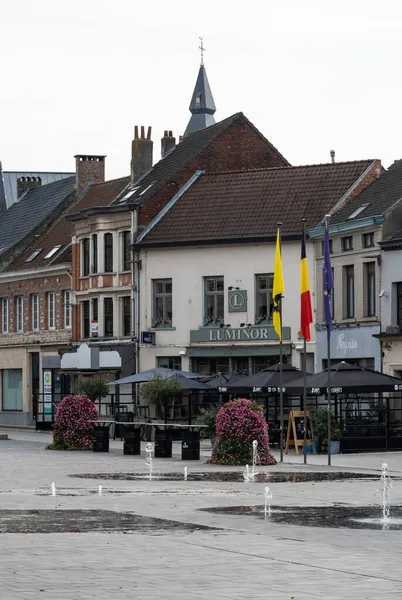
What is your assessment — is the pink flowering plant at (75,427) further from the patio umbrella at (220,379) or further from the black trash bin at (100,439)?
the patio umbrella at (220,379)

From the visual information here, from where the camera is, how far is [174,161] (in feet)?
201

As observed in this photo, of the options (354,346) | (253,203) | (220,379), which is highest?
(253,203)

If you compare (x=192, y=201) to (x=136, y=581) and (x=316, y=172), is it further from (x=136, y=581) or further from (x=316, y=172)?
(x=136, y=581)

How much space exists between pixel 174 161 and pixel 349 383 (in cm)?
2570

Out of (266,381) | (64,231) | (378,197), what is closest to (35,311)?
(64,231)

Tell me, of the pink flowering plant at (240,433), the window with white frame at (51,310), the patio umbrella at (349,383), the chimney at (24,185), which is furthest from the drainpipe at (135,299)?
the pink flowering plant at (240,433)

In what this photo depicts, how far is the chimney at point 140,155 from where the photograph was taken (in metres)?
63.5

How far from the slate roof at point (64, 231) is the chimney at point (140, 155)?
818 millimetres

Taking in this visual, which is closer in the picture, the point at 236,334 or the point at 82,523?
the point at 82,523

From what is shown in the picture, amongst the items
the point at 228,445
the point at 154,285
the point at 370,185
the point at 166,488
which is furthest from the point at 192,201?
the point at 166,488

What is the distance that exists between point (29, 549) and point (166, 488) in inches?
414

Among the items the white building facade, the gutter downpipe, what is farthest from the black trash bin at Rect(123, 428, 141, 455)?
the gutter downpipe

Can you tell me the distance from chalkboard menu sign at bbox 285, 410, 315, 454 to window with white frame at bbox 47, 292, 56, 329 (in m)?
25.8

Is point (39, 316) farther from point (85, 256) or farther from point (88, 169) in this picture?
point (88, 169)
